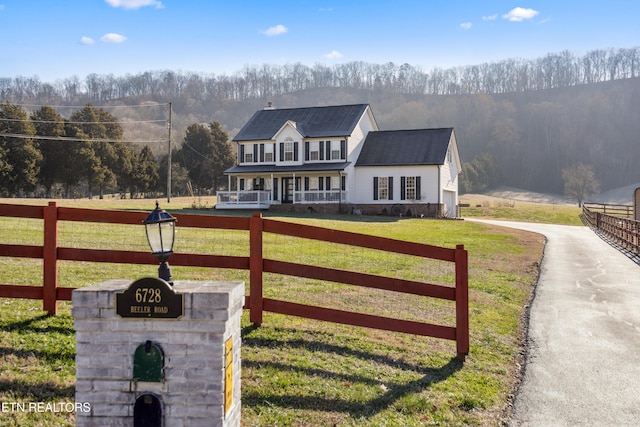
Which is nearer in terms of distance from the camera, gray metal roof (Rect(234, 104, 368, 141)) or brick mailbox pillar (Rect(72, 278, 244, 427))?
brick mailbox pillar (Rect(72, 278, 244, 427))

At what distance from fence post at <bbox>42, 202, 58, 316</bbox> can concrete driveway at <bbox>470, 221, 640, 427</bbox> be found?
5.61m

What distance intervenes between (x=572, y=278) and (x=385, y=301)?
7.28 m

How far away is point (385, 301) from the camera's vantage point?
9742mm

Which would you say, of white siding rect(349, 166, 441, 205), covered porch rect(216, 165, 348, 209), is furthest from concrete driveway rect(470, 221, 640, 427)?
covered porch rect(216, 165, 348, 209)

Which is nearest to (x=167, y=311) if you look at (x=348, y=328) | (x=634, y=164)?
(x=348, y=328)

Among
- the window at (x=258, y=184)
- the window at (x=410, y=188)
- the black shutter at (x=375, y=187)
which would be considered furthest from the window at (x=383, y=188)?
the window at (x=258, y=184)

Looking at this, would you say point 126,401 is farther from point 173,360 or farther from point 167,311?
point 167,311

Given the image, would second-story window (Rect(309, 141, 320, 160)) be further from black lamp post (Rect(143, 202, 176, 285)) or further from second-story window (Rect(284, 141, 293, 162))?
black lamp post (Rect(143, 202, 176, 285))

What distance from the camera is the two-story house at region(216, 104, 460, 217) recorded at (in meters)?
39.7

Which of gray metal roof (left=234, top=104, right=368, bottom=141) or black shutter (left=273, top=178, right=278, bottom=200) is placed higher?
gray metal roof (left=234, top=104, right=368, bottom=141)

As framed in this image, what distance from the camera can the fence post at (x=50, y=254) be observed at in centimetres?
668

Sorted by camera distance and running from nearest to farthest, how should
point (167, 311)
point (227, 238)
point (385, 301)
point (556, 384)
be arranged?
point (167, 311) → point (556, 384) → point (385, 301) → point (227, 238)

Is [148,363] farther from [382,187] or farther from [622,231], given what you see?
[382,187]

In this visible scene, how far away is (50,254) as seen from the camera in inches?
264
